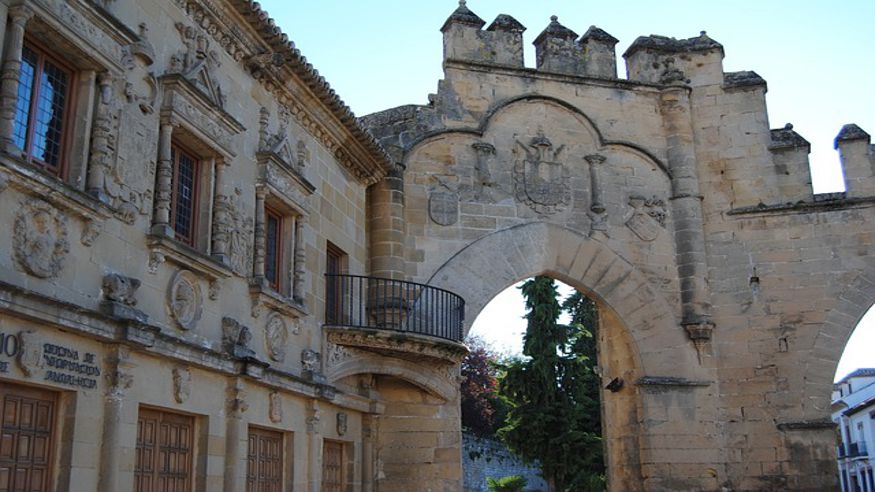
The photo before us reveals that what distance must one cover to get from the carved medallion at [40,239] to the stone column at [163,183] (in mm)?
1166

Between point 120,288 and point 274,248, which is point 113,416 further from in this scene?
point 274,248

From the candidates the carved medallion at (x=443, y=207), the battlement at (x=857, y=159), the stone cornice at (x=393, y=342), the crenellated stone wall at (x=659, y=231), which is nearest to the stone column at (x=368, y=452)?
the stone cornice at (x=393, y=342)

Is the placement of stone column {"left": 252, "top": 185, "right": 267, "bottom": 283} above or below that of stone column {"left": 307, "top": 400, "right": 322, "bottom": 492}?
above

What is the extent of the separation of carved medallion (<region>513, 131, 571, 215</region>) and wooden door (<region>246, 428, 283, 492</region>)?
5937 millimetres

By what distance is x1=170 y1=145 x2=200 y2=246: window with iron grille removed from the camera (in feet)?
27.1

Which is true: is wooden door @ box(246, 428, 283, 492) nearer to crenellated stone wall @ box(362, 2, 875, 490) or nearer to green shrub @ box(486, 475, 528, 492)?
crenellated stone wall @ box(362, 2, 875, 490)

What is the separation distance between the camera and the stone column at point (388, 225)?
13.0 metres

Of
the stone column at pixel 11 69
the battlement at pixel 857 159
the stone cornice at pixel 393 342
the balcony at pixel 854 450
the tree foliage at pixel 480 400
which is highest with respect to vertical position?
the battlement at pixel 857 159

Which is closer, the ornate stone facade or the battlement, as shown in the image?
the ornate stone facade

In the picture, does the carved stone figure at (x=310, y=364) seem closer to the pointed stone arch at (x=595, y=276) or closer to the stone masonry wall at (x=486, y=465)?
the pointed stone arch at (x=595, y=276)

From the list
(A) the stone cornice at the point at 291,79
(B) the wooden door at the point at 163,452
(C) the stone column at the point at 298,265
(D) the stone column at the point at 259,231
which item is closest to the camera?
(B) the wooden door at the point at 163,452

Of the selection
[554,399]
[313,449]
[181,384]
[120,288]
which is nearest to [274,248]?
[313,449]

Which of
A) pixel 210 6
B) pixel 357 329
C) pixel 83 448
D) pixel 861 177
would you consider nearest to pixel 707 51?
pixel 861 177

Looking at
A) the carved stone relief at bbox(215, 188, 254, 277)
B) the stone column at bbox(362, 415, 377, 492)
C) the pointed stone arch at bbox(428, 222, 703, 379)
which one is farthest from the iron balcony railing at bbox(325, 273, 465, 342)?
the carved stone relief at bbox(215, 188, 254, 277)
